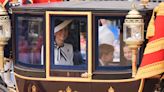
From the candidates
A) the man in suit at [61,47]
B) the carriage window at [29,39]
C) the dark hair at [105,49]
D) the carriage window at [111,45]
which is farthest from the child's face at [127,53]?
the carriage window at [29,39]

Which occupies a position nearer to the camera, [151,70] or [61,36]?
[151,70]

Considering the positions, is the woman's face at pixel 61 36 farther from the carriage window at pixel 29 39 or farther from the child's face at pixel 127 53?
the child's face at pixel 127 53

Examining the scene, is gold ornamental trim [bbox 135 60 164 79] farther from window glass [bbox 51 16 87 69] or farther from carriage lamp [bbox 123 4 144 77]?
window glass [bbox 51 16 87 69]

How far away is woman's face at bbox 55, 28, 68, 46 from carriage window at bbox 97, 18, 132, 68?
35cm

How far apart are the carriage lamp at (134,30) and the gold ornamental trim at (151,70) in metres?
0.12

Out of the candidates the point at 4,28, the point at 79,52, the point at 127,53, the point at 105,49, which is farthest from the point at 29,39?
the point at 127,53

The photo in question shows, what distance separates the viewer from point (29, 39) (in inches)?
235

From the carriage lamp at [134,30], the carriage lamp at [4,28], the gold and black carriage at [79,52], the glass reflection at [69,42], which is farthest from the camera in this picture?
the carriage lamp at [4,28]

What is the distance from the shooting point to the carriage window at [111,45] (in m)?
5.67

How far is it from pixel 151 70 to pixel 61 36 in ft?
3.05

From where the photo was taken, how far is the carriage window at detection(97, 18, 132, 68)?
5.67 m

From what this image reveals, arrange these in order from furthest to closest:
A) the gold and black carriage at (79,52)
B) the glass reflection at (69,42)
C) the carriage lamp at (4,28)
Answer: the carriage lamp at (4,28) → the glass reflection at (69,42) → the gold and black carriage at (79,52)

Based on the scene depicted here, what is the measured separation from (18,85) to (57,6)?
0.85 m

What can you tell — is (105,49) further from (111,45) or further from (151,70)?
(151,70)
